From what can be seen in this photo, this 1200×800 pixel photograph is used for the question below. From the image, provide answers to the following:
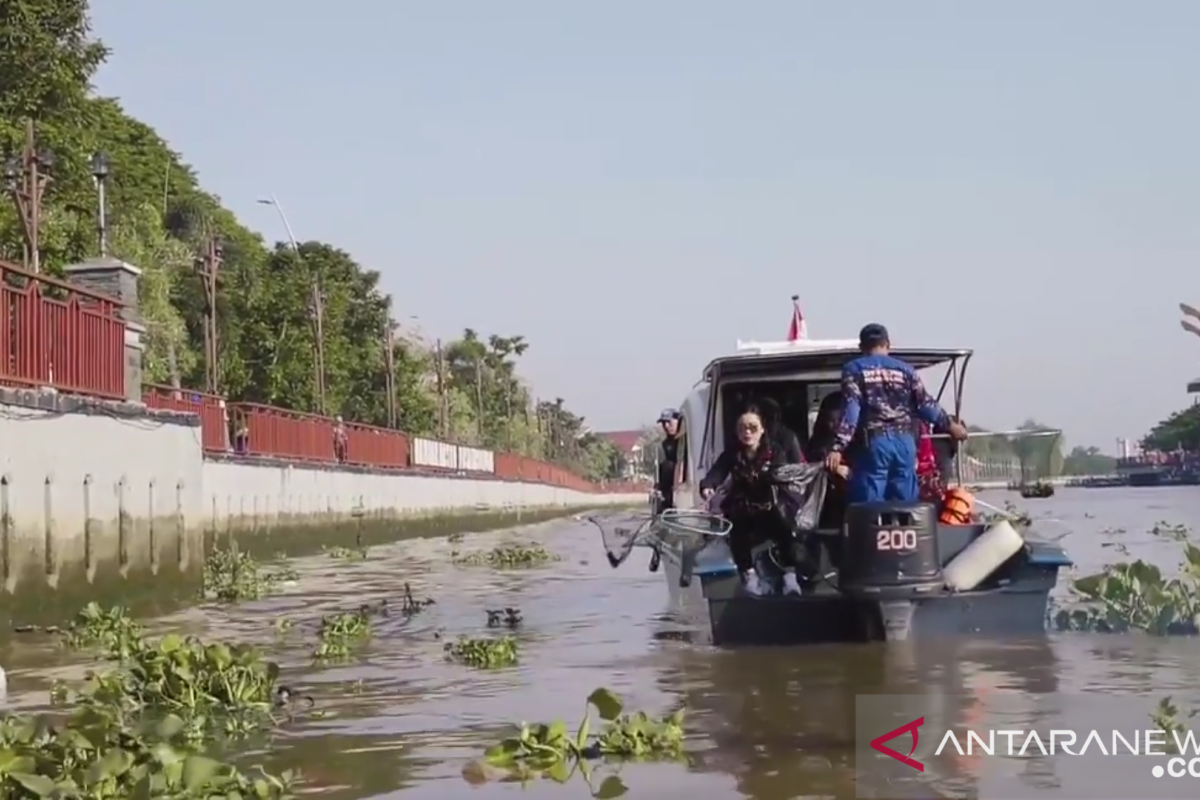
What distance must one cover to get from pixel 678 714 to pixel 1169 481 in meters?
142

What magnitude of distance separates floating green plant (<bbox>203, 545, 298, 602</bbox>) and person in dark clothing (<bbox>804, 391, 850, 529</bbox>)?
23.3ft

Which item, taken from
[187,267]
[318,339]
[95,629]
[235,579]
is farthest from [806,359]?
[187,267]

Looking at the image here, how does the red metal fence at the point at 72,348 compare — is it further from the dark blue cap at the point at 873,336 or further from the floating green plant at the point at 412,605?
the dark blue cap at the point at 873,336

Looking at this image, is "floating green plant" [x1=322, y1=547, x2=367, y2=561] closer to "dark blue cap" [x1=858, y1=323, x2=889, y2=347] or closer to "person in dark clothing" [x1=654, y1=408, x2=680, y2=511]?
"person in dark clothing" [x1=654, y1=408, x2=680, y2=511]

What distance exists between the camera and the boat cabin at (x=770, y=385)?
12258 millimetres

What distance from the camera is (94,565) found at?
15.5 meters

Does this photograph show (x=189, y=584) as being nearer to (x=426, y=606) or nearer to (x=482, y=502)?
(x=426, y=606)

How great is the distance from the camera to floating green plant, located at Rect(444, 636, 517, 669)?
409 inches

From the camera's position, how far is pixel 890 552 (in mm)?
9500

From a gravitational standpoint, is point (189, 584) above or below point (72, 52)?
below

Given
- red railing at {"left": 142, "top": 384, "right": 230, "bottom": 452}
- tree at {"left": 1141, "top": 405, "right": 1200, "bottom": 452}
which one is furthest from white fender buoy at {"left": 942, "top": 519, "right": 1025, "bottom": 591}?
tree at {"left": 1141, "top": 405, "right": 1200, "bottom": 452}

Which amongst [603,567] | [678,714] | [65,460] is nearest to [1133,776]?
[678,714]

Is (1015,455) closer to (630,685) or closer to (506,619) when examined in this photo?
(506,619)

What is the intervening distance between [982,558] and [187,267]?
43.2 metres
